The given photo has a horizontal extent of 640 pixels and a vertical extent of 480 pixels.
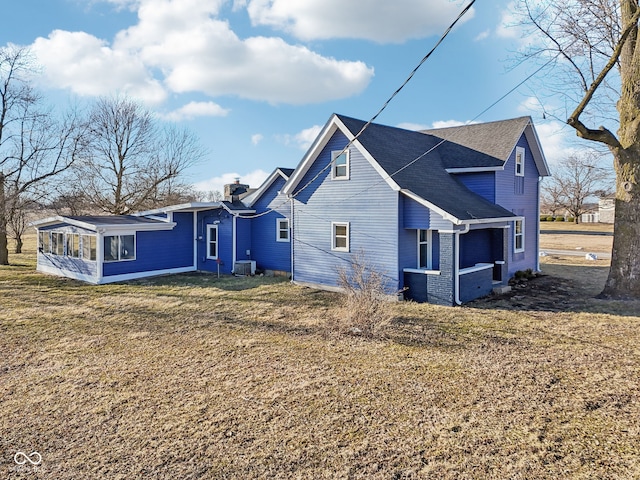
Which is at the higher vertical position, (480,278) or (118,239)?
(118,239)

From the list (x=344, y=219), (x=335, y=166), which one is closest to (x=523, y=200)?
(x=344, y=219)

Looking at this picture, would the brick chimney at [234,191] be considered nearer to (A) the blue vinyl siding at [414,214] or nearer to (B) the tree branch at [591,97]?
(A) the blue vinyl siding at [414,214]

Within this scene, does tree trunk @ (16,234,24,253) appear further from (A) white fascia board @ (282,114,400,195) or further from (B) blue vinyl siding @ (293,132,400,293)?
(B) blue vinyl siding @ (293,132,400,293)

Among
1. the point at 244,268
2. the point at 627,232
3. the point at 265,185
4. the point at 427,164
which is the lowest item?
the point at 244,268

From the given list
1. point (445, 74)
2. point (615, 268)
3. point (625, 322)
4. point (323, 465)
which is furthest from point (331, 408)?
point (615, 268)

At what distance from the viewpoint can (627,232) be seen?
13.5 metres

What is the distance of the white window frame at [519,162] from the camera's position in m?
17.5

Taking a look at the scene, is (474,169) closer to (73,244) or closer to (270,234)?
(270,234)

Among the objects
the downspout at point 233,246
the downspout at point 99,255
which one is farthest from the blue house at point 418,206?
the downspout at point 99,255

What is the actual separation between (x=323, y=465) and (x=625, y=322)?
9.87 metres

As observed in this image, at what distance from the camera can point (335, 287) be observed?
15.3 m

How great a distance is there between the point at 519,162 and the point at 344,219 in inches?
324

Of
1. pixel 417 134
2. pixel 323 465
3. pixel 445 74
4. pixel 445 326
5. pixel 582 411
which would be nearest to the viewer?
pixel 323 465

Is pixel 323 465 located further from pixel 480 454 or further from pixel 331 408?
pixel 480 454
